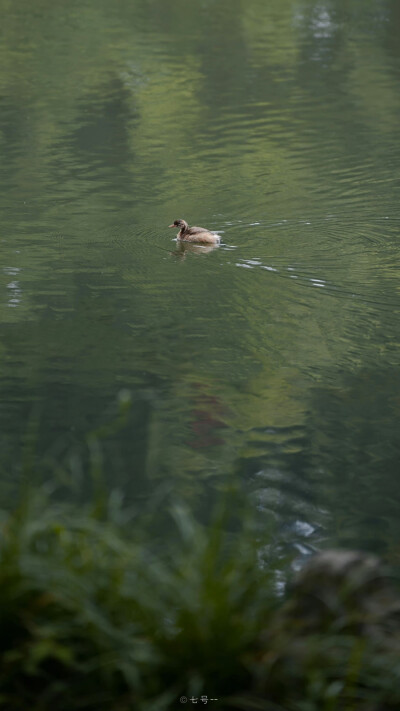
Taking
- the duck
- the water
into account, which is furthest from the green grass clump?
the duck

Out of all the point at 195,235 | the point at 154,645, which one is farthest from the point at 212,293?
the point at 154,645

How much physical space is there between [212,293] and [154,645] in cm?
636

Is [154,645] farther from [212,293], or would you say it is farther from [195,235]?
[195,235]

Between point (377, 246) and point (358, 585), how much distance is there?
7.12m

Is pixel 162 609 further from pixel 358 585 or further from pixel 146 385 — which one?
pixel 146 385

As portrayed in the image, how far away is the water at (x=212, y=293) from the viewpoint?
6332mm

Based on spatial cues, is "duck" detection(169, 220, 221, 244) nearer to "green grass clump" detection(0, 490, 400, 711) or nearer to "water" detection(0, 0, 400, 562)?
"water" detection(0, 0, 400, 562)

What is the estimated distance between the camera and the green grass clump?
3.39 meters

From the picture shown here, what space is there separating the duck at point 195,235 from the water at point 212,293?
129mm

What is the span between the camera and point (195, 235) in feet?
35.2

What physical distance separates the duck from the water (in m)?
0.13

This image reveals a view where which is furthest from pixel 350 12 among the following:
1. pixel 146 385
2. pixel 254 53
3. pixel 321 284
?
pixel 146 385

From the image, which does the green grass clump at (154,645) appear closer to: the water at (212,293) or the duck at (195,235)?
the water at (212,293)

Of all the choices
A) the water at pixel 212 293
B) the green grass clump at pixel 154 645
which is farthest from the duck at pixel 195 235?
the green grass clump at pixel 154 645
